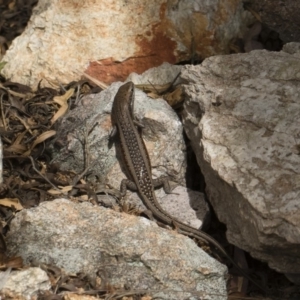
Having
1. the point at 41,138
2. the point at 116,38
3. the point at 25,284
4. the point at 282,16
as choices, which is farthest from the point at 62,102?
the point at 25,284

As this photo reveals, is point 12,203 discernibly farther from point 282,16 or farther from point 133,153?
point 282,16

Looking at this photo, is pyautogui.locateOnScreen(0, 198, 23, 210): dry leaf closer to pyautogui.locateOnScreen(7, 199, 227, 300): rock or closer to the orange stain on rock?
pyautogui.locateOnScreen(7, 199, 227, 300): rock

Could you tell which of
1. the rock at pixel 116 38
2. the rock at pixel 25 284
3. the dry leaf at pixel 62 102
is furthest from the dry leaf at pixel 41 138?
the rock at pixel 25 284

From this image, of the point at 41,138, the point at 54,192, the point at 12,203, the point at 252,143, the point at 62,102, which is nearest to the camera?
the point at 252,143

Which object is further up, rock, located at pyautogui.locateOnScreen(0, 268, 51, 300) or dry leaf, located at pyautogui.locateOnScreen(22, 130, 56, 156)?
dry leaf, located at pyautogui.locateOnScreen(22, 130, 56, 156)

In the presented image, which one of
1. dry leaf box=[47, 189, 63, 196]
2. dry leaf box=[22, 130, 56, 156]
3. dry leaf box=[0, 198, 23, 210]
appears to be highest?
dry leaf box=[22, 130, 56, 156]

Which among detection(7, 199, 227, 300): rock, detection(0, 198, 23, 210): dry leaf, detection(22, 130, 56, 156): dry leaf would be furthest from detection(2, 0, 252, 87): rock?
detection(7, 199, 227, 300): rock

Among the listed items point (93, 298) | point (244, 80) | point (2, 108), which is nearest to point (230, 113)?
point (244, 80)
